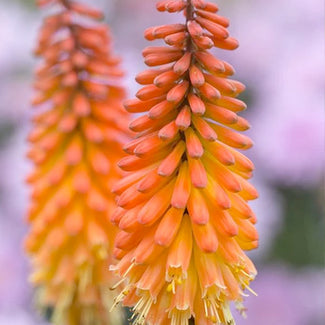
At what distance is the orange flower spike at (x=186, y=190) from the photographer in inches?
118

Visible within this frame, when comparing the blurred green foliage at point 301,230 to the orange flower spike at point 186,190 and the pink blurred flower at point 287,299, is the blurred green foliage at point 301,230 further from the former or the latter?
the orange flower spike at point 186,190

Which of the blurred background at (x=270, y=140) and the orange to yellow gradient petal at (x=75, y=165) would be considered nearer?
the orange to yellow gradient petal at (x=75, y=165)

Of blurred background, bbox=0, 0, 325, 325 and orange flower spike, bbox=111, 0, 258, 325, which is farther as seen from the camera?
blurred background, bbox=0, 0, 325, 325

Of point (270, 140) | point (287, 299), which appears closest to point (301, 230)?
point (287, 299)

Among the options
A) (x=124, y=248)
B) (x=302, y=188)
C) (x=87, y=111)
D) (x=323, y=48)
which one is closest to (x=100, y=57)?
(x=87, y=111)

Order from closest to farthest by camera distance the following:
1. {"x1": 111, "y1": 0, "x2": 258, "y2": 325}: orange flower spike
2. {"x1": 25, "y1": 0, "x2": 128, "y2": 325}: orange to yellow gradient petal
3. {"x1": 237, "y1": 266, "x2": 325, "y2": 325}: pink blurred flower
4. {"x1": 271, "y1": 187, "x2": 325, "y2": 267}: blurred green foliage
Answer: {"x1": 111, "y1": 0, "x2": 258, "y2": 325}: orange flower spike → {"x1": 25, "y1": 0, "x2": 128, "y2": 325}: orange to yellow gradient petal → {"x1": 271, "y1": 187, "x2": 325, "y2": 267}: blurred green foliage → {"x1": 237, "y1": 266, "x2": 325, "y2": 325}: pink blurred flower

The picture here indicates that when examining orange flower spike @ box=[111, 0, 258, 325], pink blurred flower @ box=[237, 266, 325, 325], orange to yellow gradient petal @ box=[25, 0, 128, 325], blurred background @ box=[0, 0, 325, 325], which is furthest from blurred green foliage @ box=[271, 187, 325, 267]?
orange flower spike @ box=[111, 0, 258, 325]

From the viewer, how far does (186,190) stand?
305cm

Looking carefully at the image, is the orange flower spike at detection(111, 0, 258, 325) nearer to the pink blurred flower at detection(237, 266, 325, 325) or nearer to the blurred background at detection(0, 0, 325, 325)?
the blurred background at detection(0, 0, 325, 325)

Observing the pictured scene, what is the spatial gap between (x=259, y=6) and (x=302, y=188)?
3.62 m

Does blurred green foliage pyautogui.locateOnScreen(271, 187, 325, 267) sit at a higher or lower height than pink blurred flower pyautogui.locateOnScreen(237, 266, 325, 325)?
higher

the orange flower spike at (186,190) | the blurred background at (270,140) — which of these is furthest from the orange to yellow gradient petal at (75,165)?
the blurred background at (270,140)

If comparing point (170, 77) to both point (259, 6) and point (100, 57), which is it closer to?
point (100, 57)

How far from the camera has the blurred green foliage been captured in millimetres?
5949
